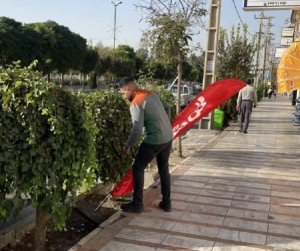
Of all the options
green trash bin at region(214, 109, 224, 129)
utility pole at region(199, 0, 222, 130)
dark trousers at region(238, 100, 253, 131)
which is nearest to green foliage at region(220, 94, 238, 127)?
green trash bin at region(214, 109, 224, 129)

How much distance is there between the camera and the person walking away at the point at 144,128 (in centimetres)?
442

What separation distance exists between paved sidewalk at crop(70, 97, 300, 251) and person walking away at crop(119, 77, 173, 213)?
42 centimetres

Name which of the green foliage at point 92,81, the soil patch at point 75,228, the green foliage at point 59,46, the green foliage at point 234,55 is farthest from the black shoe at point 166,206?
the green foliage at point 92,81

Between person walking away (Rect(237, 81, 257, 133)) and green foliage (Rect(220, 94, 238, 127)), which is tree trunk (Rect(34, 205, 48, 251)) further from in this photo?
green foliage (Rect(220, 94, 238, 127))

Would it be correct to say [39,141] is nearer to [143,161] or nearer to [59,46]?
[143,161]

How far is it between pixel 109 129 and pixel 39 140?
1.73m

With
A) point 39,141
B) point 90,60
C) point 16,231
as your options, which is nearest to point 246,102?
point 16,231

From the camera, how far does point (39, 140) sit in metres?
3.36

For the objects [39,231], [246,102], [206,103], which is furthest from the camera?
[246,102]

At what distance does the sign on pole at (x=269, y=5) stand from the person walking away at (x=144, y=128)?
5.11 m

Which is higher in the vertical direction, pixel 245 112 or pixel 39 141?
pixel 39 141

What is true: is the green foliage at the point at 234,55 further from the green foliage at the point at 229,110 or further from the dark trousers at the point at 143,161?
the dark trousers at the point at 143,161

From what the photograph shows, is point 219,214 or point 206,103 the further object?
point 206,103

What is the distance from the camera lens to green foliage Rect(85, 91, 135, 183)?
16.2 feet
